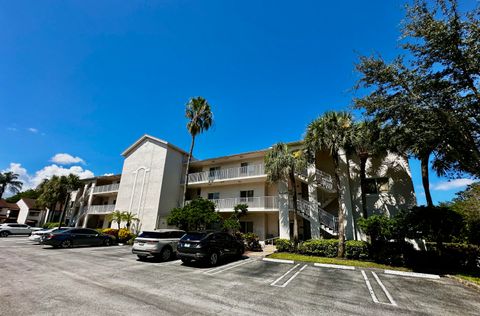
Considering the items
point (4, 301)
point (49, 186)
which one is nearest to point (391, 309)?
point (4, 301)

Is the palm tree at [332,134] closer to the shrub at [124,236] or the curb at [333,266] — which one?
the curb at [333,266]

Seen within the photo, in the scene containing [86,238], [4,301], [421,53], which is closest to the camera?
[4,301]

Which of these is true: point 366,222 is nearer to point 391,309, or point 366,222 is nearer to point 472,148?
point 472,148

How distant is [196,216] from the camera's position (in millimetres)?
16953

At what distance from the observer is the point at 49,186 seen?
30438mm

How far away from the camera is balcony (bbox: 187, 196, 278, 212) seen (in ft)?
60.9

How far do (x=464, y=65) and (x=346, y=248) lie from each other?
10.8 meters

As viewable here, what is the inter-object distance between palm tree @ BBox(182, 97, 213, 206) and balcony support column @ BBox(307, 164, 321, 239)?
11711 millimetres

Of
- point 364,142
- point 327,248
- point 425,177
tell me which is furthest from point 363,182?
point 327,248

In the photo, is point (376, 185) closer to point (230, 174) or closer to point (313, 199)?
point (313, 199)

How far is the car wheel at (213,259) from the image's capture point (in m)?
10.3

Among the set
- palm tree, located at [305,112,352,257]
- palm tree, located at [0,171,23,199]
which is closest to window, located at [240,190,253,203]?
palm tree, located at [305,112,352,257]

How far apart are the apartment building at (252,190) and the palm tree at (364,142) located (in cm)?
116

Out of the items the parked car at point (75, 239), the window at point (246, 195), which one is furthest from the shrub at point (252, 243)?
the parked car at point (75, 239)
